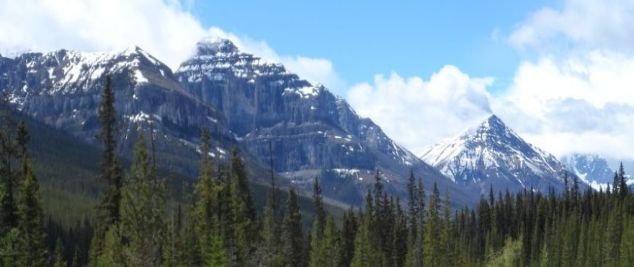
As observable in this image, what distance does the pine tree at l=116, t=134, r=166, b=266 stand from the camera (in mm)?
42906

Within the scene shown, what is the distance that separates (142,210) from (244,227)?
104 ft

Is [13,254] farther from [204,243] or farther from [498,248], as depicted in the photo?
[498,248]

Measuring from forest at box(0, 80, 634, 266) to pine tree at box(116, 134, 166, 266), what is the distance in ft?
0.20

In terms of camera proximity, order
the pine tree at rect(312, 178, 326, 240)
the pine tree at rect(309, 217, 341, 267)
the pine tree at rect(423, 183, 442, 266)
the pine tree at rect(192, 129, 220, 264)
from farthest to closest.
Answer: the pine tree at rect(312, 178, 326, 240) → the pine tree at rect(423, 183, 442, 266) → the pine tree at rect(309, 217, 341, 267) → the pine tree at rect(192, 129, 220, 264)

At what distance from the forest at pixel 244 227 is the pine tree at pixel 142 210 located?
0.20ft

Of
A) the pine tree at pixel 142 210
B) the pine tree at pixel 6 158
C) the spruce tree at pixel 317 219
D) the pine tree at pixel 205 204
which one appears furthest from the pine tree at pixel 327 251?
the pine tree at pixel 142 210

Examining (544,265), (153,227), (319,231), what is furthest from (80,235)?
(153,227)

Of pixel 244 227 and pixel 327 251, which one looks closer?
pixel 244 227

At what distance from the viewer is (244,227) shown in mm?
74375

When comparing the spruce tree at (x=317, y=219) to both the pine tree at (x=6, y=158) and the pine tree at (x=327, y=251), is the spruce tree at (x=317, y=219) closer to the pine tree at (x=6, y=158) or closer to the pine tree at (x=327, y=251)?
the pine tree at (x=327, y=251)

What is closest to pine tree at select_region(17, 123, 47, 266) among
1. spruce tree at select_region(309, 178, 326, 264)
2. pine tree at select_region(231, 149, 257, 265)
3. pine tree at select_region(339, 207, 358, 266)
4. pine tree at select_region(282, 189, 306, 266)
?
pine tree at select_region(231, 149, 257, 265)

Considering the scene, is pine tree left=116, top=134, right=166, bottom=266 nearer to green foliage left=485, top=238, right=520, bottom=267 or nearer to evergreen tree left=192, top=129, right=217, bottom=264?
evergreen tree left=192, top=129, right=217, bottom=264

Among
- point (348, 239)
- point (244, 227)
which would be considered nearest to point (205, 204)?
point (244, 227)

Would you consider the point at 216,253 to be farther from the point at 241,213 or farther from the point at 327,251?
the point at 327,251
